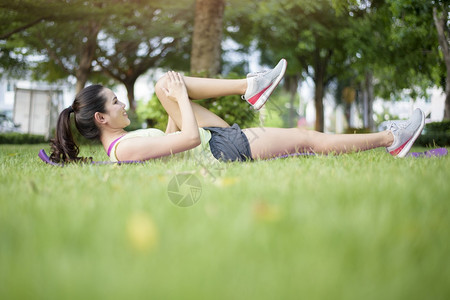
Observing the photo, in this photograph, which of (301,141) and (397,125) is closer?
(397,125)

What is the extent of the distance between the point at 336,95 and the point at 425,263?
3679 centimetres

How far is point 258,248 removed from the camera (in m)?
1.11

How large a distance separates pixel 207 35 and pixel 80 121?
5.93m

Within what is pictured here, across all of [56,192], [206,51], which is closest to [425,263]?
[56,192]

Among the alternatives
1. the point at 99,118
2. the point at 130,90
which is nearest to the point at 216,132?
the point at 99,118

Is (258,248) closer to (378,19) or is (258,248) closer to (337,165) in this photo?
(337,165)

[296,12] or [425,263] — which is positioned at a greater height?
[296,12]

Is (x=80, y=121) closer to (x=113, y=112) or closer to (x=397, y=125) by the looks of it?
(x=113, y=112)

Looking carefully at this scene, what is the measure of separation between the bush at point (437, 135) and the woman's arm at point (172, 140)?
9.12 metres

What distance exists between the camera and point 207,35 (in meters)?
8.95

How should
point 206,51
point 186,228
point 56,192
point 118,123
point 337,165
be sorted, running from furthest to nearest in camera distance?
1. point 206,51
2. point 118,123
3. point 337,165
4. point 56,192
5. point 186,228

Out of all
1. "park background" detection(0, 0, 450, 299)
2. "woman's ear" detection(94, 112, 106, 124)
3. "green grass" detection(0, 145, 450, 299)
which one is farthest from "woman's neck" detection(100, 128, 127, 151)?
"green grass" detection(0, 145, 450, 299)

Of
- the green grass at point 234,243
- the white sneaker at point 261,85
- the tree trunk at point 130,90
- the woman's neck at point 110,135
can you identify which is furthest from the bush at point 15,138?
the green grass at point 234,243

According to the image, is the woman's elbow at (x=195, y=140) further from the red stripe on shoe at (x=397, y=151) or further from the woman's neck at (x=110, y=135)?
the red stripe on shoe at (x=397, y=151)
